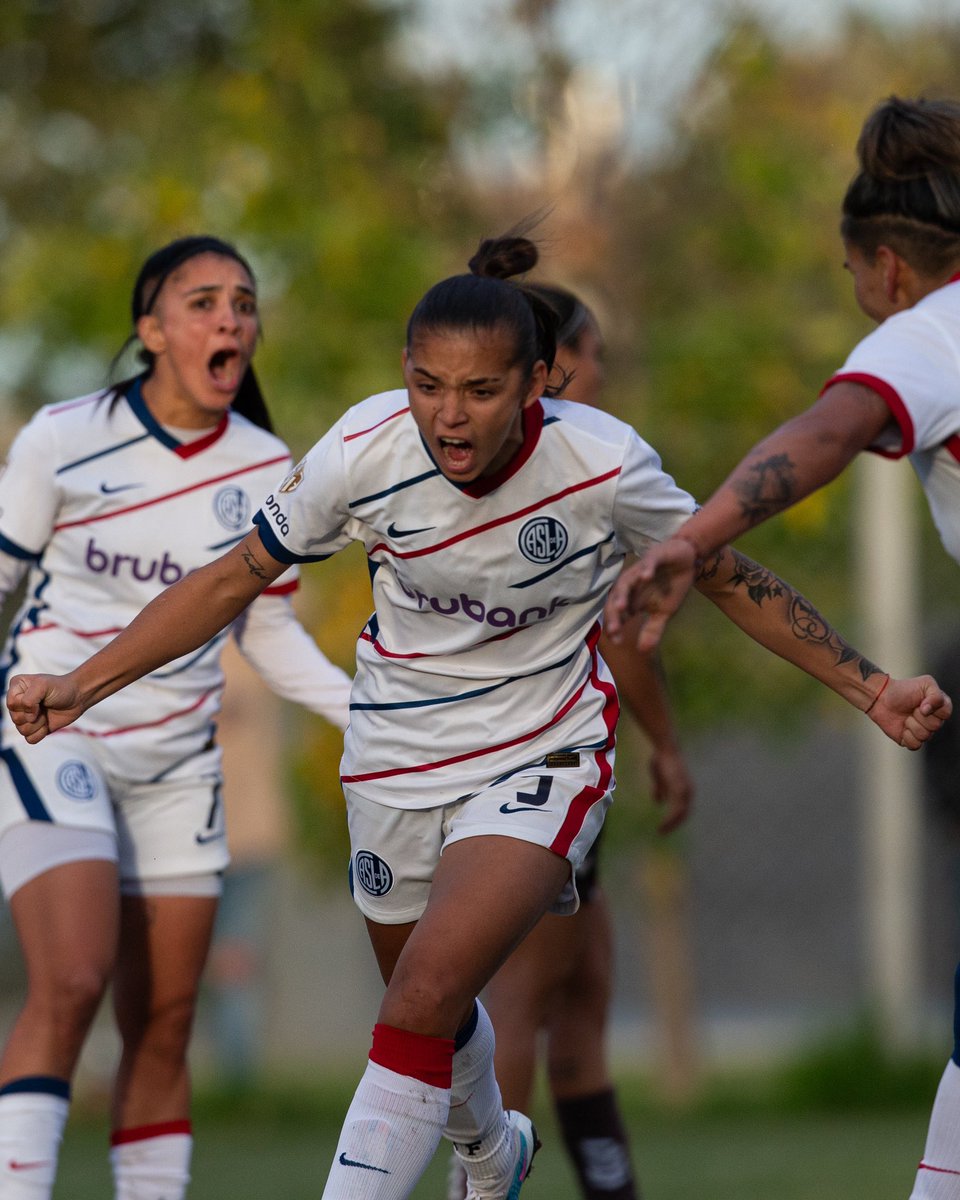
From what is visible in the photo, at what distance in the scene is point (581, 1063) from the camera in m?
5.52

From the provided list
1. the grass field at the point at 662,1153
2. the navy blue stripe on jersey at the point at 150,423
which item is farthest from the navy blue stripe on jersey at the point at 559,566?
the grass field at the point at 662,1153

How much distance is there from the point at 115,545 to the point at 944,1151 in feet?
8.23

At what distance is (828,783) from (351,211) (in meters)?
8.06

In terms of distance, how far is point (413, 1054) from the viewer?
3873mm

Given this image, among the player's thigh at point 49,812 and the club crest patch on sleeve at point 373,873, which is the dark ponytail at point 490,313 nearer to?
the club crest patch on sleeve at point 373,873

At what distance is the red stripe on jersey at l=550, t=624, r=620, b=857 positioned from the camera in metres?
4.07

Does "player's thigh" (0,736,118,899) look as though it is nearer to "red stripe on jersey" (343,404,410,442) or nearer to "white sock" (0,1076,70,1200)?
"white sock" (0,1076,70,1200)

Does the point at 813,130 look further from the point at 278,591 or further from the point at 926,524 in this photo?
the point at 278,591

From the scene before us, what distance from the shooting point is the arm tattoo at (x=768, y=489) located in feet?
11.7

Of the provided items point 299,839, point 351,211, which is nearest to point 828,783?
point 299,839

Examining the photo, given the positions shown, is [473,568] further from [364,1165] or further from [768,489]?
[364,1165]

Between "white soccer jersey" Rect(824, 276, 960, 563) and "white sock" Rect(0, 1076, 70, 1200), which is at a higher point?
"white soccer jersey" Rect(824, 276, 960, 563)

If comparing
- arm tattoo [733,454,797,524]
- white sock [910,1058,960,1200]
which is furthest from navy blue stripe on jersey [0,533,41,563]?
white sock [910,1058,960,1200]

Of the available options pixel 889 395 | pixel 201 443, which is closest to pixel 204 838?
pixel 201 443
